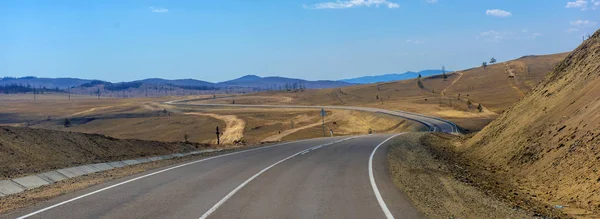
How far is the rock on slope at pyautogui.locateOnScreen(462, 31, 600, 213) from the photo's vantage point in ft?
37.9

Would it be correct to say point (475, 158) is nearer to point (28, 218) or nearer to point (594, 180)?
point (594, 180)

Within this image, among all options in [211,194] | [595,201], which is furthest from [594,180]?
[211,194]

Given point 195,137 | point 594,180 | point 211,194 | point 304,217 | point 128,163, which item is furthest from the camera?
point 195,137

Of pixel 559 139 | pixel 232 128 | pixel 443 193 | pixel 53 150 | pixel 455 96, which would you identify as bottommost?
pixel 232 128

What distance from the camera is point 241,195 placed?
12008 millimetres

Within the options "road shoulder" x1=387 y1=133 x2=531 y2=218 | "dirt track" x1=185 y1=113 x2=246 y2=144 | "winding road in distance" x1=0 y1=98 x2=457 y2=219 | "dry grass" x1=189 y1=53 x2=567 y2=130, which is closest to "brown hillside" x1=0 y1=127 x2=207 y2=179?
"winding road in distance" x1=0 y1=98 x2=457 y2=219

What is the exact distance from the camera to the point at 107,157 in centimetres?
2038

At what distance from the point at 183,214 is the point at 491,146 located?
48.6 feet

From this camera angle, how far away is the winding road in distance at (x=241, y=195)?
9.82 m

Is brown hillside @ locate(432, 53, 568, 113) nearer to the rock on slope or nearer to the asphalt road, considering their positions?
the rock on slope

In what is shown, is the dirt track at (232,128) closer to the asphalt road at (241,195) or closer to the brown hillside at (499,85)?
the brown hillside at (499,85)

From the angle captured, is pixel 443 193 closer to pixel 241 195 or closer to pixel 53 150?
pixel 241 195

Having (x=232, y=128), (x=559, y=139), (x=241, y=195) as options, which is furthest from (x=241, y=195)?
(x=232, y=128)

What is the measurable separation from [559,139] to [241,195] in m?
8.97
